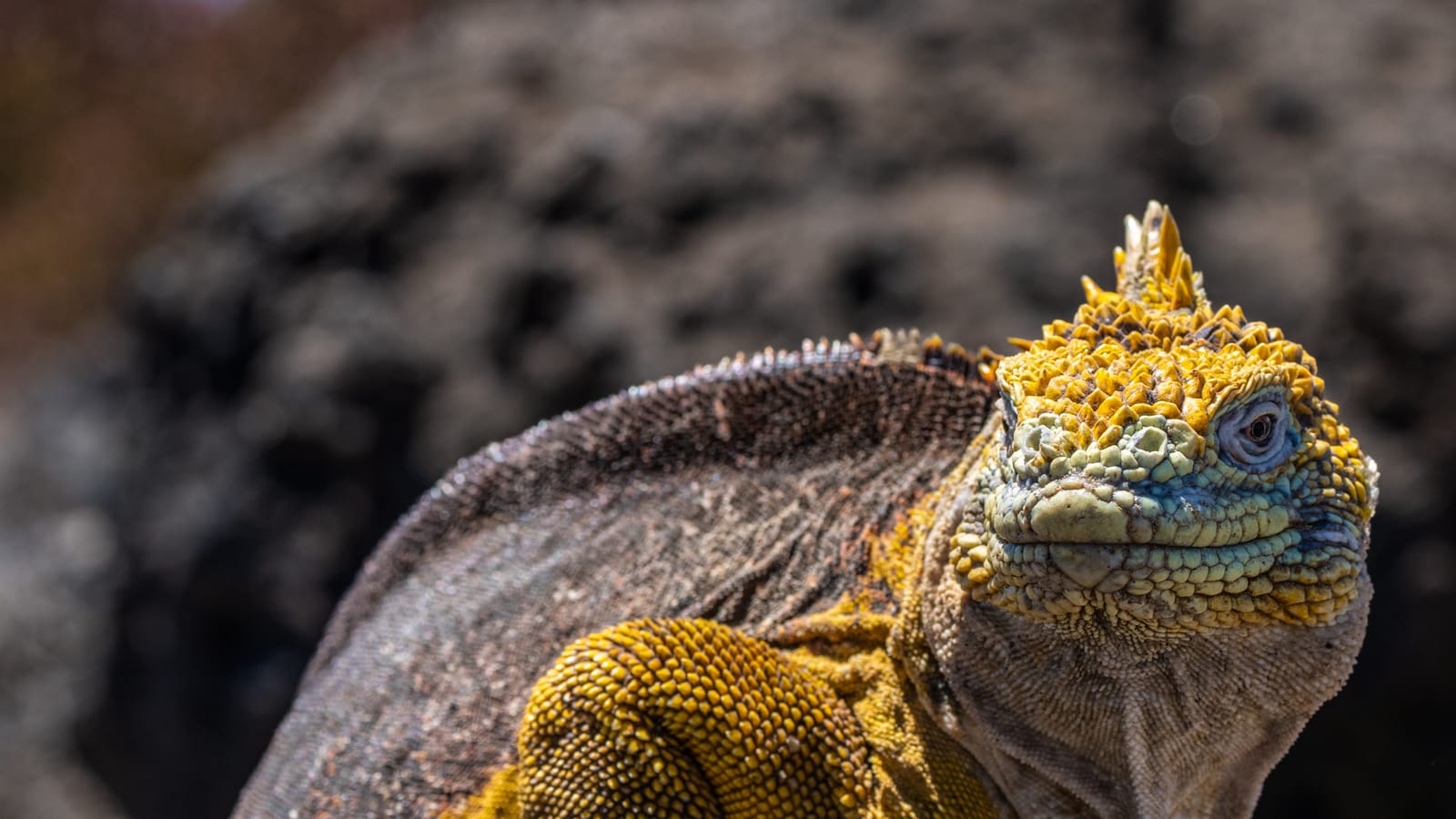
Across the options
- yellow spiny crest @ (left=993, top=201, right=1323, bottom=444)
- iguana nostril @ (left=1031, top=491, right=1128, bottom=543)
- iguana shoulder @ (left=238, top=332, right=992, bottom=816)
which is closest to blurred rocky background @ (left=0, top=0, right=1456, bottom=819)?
iguana shoulder @ (left=238, top=332, right=992, bottom=816)

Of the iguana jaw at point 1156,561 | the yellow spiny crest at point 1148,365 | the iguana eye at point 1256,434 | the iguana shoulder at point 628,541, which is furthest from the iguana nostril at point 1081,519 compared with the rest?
the iguana shoulder at point 628,541

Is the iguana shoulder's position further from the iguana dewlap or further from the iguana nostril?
the iguana nostril

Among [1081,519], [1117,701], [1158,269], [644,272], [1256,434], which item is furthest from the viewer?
[644,272]

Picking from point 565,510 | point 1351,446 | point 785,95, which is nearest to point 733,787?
point 565,510

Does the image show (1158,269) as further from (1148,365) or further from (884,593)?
(884,593)

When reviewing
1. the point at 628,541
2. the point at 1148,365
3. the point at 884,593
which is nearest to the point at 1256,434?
the point at 1148,365

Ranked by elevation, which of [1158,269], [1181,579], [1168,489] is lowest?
[1181,579]

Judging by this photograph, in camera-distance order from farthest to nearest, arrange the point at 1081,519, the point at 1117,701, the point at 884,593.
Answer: the point at 884,593 < the point at 1117,701 < the point at 1081,519
